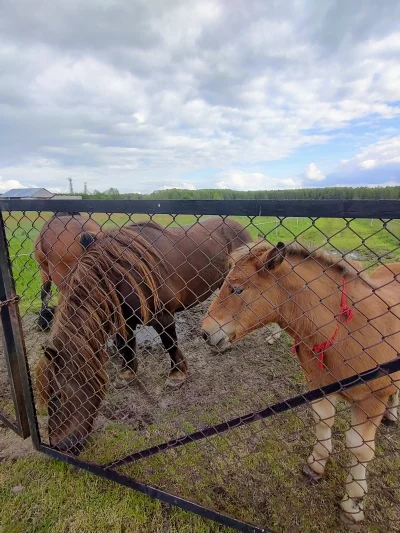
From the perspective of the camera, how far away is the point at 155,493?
191cm

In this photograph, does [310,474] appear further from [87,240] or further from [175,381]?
[87,240]

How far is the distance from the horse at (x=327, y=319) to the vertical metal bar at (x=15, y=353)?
1.25 meters

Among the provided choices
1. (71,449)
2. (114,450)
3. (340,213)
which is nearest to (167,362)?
(114,450)

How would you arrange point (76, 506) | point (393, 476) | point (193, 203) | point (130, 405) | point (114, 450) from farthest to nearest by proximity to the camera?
1. point (130, 405)
2. point (114, 450)
3. point (393, 476)
4. point (76, 506)
5. point (193, 203)

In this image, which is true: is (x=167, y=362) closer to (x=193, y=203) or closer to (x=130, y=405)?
(x=130, y=405)

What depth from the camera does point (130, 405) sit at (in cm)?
307

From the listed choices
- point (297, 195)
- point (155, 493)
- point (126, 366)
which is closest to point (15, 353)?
point (155, 493)

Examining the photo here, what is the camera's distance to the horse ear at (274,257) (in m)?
1.60

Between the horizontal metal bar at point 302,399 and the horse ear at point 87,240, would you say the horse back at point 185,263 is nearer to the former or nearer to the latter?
the horse ear at point 87,240

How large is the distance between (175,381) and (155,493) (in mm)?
1500

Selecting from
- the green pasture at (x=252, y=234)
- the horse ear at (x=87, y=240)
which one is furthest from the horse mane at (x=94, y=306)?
the green pasture at (x=252, y=234)

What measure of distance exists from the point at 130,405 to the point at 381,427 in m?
2.32

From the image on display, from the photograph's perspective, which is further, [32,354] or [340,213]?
[32,354]

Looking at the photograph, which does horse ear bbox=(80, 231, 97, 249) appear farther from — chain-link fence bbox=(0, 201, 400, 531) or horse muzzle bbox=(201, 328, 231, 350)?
horse muzzle bbox=(201, 328, 231, 350)
